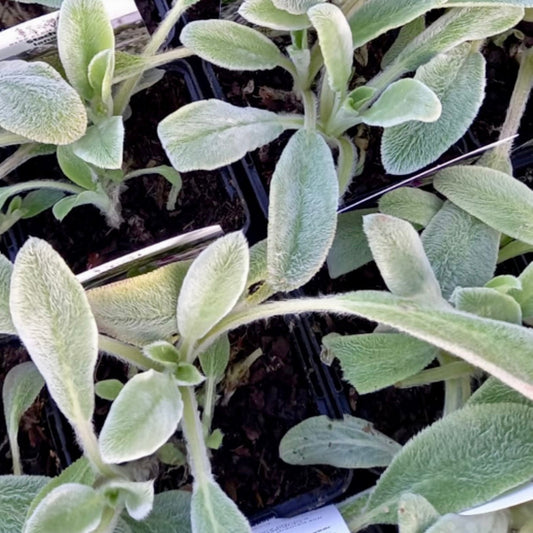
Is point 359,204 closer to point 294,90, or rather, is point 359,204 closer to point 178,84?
point 294,90

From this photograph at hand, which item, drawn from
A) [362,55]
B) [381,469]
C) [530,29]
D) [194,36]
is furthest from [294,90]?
[381,469]

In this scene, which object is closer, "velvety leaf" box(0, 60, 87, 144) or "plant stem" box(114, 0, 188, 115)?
"velvety leaf" box(0, 60, 87, 144)

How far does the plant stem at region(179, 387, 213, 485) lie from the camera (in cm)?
60

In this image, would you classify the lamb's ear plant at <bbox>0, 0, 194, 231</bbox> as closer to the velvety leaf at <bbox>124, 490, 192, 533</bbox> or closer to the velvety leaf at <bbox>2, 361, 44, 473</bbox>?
the velvety leaf at <bbox>2, 361, 44, 473</bbox>

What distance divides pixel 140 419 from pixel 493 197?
0.43 m

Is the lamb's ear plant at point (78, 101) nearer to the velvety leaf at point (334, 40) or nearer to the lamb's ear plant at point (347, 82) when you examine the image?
the lamb's ear plant at point (347, 82)

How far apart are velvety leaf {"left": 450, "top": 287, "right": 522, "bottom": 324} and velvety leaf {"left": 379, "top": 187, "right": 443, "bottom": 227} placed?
167 millimetres

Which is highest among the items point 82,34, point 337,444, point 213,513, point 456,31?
point 82,34

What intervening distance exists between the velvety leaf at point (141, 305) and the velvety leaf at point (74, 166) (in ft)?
0.55

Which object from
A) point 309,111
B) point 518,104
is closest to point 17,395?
point 309,111

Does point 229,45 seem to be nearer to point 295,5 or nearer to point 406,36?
point 295,5

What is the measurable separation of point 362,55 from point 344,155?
0.25 metres

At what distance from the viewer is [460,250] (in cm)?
73

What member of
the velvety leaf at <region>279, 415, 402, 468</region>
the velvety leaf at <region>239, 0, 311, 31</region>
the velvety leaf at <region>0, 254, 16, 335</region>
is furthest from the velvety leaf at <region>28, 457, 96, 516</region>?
the velvety leaf at <region>239, 0, 311, 31</region>
